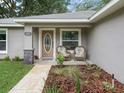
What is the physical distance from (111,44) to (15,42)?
383 inches

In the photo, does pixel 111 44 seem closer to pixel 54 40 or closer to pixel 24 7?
pixel 54 40

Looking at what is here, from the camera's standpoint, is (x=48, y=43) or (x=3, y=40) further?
(x=3, y=40)

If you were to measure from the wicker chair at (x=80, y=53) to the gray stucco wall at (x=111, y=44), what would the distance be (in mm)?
2526

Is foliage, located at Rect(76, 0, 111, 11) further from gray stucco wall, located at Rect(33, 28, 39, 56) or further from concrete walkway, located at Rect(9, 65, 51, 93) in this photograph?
concrete walkway, located at Rect(9, 65, 51, 93)

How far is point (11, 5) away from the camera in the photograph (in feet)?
117

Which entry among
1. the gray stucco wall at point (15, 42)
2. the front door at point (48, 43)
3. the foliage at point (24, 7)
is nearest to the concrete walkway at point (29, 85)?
the front door at point (48, 43)

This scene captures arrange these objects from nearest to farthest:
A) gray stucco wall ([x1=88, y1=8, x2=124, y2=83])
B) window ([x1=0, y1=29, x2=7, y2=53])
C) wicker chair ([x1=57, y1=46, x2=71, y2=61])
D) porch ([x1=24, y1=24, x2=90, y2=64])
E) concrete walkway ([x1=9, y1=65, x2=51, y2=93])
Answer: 1. concrete walkway ([x1=9, y1=65, x2=51, y2=93])
2. gray stucco wall ([x1=88, y1=8, x2=124, y2=83])
3. wicker chair ([x1=57, y1=46, x2=71, y2=61])
4. porch ([x1=24, y1=24, x2=90, y2=64])
5. window ([x1=0, y1=29, x2=7, y2=53])

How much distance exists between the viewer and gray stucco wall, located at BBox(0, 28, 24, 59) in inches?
754

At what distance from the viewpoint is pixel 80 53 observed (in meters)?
17.9

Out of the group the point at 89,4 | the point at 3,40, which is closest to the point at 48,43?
the point at 3,40

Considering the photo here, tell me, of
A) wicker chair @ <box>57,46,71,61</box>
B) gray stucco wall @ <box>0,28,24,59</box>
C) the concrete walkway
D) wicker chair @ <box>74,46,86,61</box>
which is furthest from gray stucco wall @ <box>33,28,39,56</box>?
the concrete walkway

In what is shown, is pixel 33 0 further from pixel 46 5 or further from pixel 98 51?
pixel 98 51

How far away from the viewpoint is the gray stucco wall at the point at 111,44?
9672 mm

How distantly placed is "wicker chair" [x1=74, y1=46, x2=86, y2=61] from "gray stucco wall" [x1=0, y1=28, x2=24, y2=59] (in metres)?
4.18
